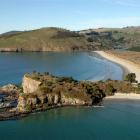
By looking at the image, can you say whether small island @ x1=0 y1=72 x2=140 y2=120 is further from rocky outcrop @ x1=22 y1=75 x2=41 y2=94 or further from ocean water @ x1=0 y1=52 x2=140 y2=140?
ocean water @ x1=0 y1=52 x2=140 y2=140

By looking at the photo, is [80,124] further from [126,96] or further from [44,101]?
[126,96]

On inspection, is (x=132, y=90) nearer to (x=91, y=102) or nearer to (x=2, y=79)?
(x=91, y=102)

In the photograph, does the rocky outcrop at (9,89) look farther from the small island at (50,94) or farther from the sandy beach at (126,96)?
the sandy beach at (126,96)

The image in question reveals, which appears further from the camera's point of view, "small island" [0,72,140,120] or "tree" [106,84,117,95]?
"tree" [106,84,117,95]

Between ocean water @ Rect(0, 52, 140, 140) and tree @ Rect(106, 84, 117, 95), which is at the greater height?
tree @ Rect(106, 84, 117, 95)

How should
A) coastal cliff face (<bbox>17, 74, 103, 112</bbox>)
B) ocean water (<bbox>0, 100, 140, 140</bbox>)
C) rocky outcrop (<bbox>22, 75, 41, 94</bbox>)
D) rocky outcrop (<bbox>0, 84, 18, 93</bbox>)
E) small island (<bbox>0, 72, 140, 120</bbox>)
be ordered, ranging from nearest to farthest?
ocean water (<bbox>0, 100, 140, 140</bbox>)
small island (<bbox>0, 72, 140, 120</bbox>)
coastal cliff face (<bbox>17, 74, 103, 112</bbox>)
rocky outcrop (<bbox>22, 75, 41, 94</bbox>)
rocky outcrop (<bbox>0, 84, 18, 93</bbox>)

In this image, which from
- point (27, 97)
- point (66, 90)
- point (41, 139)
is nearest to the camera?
point (41, 139)

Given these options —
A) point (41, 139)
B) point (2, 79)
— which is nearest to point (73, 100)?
point (41, 139)

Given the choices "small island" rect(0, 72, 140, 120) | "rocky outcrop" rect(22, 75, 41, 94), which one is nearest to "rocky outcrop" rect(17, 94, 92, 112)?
"small island" rect(0, 72, 140, 120)
